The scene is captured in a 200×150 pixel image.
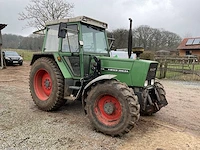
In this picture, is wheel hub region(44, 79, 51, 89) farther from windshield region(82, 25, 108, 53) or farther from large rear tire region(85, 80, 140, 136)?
large rear tire region(85, 80, 140, 136)

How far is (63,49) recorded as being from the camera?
14.7 feet

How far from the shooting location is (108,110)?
350 cm

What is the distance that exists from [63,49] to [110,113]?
199 centimetres

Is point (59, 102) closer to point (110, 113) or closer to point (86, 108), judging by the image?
point (86, 108)

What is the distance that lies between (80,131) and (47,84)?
5.72 feet

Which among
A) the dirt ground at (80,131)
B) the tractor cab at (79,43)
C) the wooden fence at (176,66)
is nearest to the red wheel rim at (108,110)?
the dirt ground at (80,131)

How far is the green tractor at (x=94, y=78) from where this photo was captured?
133 inches

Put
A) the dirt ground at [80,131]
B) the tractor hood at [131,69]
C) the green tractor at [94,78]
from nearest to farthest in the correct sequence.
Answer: the dirt ground at [80,131] < the green tractor at [94,78] < the tractor hood at [131,69]

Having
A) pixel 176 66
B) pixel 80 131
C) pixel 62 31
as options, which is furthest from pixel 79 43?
pixel 176 66

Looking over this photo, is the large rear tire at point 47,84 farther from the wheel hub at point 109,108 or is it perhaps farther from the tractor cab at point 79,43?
the wheel hub at point 109,108

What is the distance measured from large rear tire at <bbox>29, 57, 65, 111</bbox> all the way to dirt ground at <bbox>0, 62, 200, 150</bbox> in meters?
0.26

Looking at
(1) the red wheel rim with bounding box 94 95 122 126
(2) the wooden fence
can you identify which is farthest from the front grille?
(2) the wooden fence

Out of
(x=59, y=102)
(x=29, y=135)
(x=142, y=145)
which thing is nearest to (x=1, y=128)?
(x=29, y=135)

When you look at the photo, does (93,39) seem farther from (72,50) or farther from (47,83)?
(47,83)
